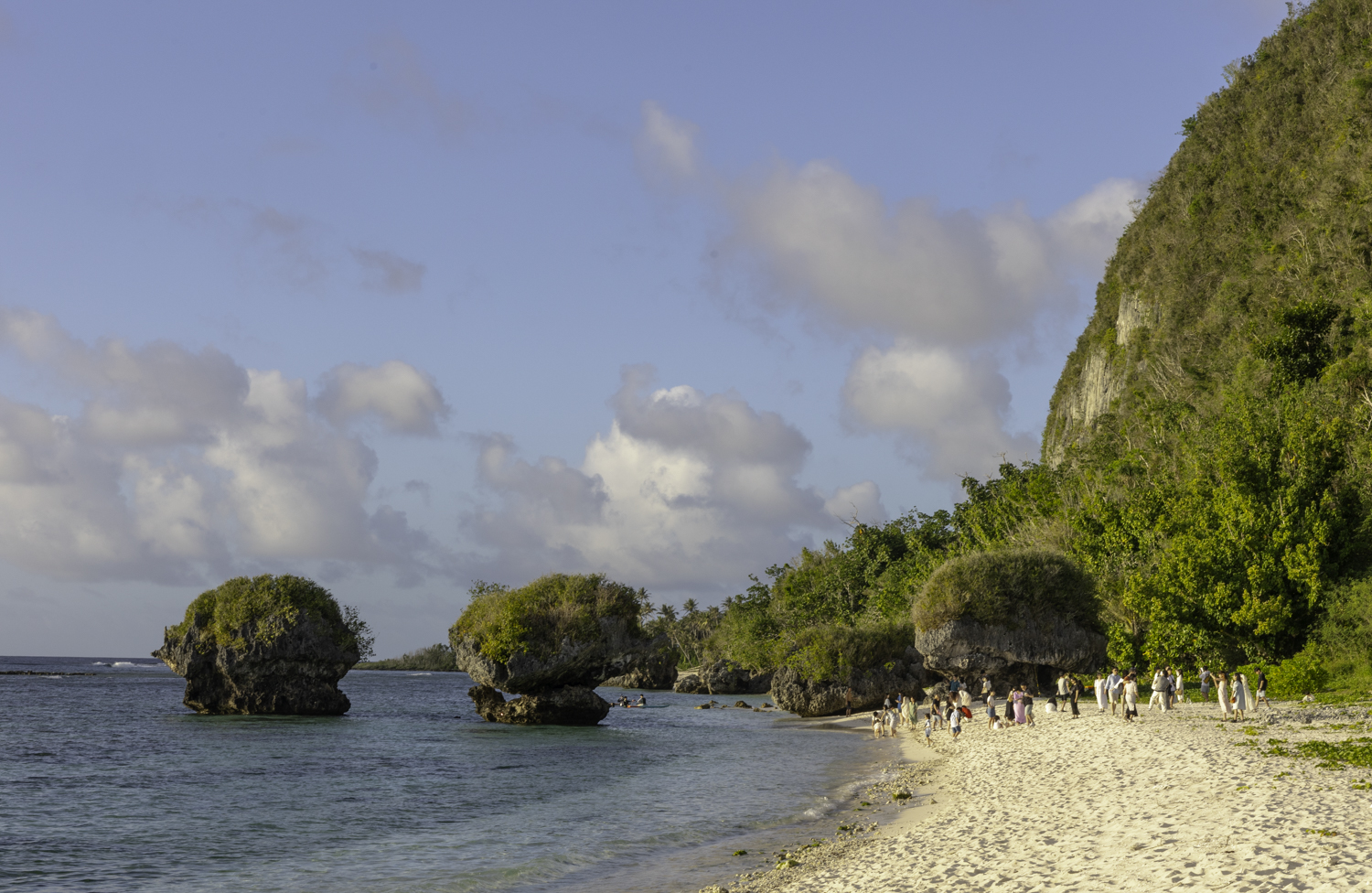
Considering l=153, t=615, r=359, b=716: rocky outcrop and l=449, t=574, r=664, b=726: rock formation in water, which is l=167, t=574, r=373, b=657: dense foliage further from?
l=449, t=574, r=664, b=726: rock formation in water

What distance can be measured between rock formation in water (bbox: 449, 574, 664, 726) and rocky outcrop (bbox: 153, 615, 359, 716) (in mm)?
12066

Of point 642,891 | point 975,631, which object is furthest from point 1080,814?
point 975,631

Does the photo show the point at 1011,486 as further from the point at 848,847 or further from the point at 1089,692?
the point at 848,847

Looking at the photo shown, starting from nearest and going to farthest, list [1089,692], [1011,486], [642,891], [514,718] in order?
1. [642,891]
2. [1089,692]
3. [514,718]
4. [1011,486]

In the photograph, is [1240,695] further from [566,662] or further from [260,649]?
[260,649]

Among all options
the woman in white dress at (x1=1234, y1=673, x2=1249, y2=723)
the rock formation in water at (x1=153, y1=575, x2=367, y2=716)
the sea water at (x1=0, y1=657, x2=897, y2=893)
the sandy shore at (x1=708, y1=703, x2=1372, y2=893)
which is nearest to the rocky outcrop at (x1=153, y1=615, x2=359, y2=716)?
the rock formation in water at (x1=153, y1=575, x2=367, y2=716)

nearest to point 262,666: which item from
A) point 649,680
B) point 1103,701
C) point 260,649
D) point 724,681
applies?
point 260,649

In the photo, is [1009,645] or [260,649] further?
[260,649]

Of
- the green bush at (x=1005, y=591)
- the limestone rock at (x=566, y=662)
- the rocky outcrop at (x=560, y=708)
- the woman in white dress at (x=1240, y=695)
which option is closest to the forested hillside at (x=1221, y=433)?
the green bush at (x=1005, y=591)

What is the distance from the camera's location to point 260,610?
59.3 meters

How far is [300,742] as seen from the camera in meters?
43.7

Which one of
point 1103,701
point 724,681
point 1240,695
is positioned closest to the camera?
point 1240,695

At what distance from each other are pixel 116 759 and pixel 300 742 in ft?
26.0

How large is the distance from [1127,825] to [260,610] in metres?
56.0
